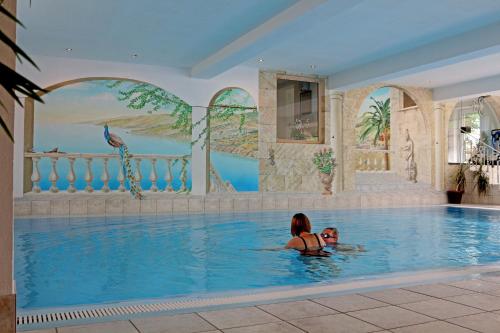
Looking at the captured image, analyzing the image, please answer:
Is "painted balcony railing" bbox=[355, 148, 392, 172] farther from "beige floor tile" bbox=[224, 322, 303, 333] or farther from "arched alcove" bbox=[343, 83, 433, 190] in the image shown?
"beige floor tile" bbox=[224, 322, 303, 333]

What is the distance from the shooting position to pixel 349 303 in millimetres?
3145

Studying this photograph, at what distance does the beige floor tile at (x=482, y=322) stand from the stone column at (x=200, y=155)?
10329mm

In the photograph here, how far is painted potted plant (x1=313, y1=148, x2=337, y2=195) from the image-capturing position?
1438cm

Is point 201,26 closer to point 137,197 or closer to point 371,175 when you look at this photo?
point 137,197

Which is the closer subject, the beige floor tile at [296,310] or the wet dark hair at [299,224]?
the beige floor tile at [296,310]

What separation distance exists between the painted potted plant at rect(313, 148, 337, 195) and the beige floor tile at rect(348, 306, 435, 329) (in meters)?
11.4

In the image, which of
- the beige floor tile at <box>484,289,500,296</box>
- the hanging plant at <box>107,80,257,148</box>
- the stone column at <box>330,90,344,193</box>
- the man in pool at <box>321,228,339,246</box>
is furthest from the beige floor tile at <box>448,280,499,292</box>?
the stone column at <box>330,90,344,193</box>

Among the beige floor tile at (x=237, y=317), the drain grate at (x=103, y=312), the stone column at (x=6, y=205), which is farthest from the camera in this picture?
the drain grate at (x=103, y=312)

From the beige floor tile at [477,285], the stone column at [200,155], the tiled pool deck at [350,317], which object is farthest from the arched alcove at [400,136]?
the tiled pool deck at [350,317]

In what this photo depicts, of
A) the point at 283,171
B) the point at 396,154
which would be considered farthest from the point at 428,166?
the point at 283,171

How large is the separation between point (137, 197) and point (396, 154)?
34.0ft

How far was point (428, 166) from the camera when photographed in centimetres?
1672

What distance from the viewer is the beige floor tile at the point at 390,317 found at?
2691 millimetres

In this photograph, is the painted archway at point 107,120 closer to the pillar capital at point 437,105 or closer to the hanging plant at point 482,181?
the pillar capital at point 437,105
